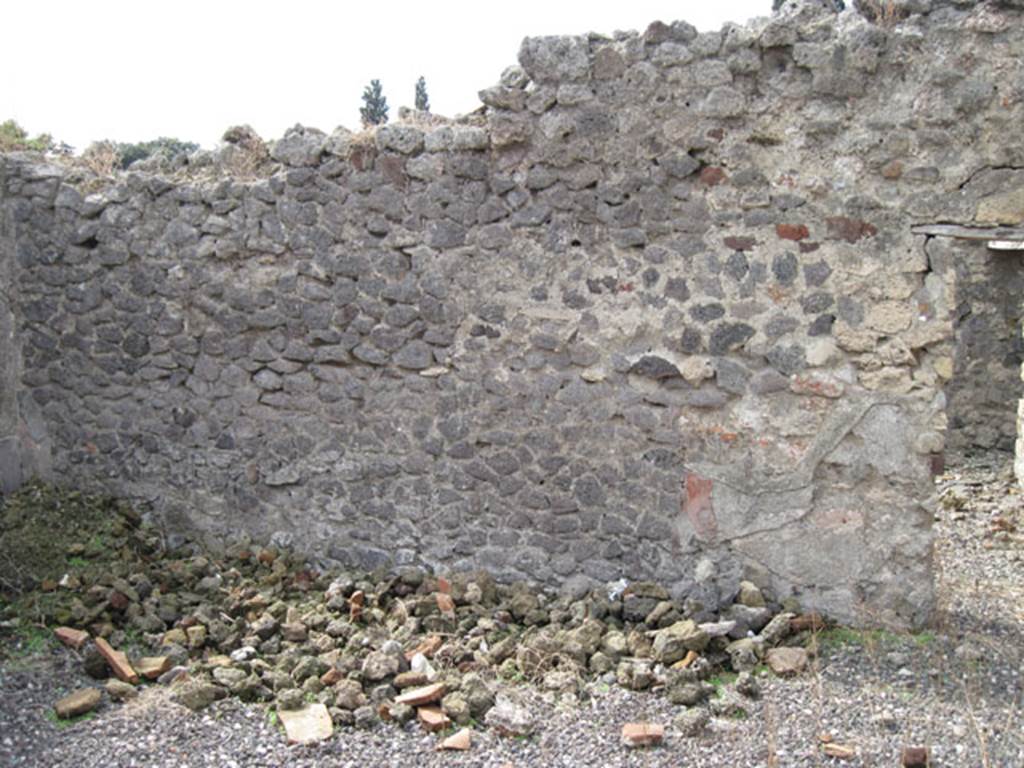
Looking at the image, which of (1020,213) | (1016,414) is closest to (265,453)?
(1020,213)

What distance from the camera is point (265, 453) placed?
563 centimetres

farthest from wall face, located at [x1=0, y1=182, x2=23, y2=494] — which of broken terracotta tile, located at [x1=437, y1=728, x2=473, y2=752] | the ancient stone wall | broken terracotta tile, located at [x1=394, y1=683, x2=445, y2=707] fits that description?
the ancient stone wall

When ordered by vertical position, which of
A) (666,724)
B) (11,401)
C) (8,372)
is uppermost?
(8,372)

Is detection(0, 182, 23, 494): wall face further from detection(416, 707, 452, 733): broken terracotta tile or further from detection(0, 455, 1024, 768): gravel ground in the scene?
detection(416, 707, 452, 733): broken terracotta tile

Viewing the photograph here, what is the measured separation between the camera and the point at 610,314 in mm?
4879

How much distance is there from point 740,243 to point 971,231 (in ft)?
3.19

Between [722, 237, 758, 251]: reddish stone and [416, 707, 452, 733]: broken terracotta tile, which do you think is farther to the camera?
[722, 237, 758, 251]: reddish stone

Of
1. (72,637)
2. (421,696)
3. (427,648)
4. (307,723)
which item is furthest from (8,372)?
(421,696)

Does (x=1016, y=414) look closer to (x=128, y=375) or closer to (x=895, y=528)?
(x=895, y=528)

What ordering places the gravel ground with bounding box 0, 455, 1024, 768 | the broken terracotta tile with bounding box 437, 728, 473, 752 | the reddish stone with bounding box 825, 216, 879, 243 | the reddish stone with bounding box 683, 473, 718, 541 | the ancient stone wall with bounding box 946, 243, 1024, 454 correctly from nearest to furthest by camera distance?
the gravel ground with bounding box 0, 455, 1024, 768 < the broken terracotta tile with bounding box 437, 728, 473, 752 < the reddish stone with bounding box 825, 216, 879, 243 < the reddish stone with bounding box 683, 473, 718, 541 < the ancient stone wall with bounding box 946, 243, 1024, 454

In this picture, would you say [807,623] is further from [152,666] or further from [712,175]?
[152,666]

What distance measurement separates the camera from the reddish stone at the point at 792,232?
4.57 m

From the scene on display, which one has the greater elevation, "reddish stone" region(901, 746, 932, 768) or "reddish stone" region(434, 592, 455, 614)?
"reddish stone" region(434, 592, 455, 614)

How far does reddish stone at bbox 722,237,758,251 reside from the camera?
15.2ft
